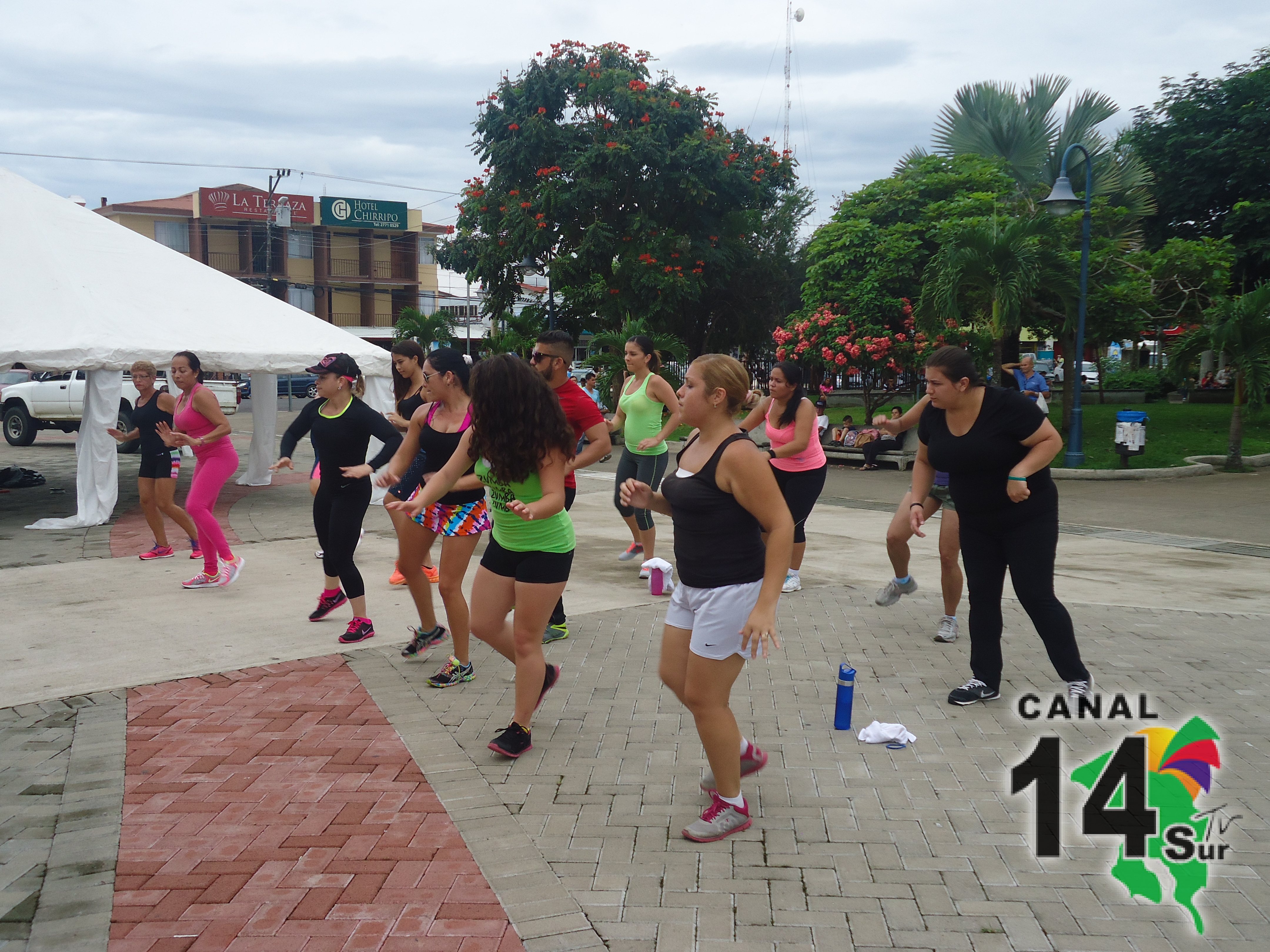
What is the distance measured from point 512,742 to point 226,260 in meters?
58.6

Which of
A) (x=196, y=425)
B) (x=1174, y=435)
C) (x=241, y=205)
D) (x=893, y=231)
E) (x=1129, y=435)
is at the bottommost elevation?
(x=1174, y=435)

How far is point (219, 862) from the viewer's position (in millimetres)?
Result: 3477

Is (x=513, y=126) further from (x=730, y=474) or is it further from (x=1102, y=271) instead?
(x=730, y=474)

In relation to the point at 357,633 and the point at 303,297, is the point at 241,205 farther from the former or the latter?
the point at 357,633

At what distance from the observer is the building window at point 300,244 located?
2274 inches

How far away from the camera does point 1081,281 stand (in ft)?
54.4

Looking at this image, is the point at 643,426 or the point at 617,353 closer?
the point at 643,426

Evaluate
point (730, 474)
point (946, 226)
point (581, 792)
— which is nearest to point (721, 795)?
point (581, 792)

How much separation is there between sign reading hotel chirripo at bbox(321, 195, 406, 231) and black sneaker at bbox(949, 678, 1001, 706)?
58690 millimetres

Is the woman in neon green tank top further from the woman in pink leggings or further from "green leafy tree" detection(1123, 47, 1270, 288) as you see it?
"green leafy tree" detection(1123, 47, 1270, 288)

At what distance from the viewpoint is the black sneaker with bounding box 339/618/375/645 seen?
6234mm

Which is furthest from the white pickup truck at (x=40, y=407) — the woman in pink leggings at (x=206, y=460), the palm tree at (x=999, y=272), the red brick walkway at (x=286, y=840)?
the red brick walkway at (x=286, y=840)

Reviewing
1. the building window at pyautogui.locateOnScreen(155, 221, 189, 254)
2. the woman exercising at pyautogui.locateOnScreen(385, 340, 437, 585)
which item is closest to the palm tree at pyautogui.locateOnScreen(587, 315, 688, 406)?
the woman exercising at pyautogui.locateOnScreen(385, 340, 437, 585)

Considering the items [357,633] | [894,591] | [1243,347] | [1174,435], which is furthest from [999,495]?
[1174,435]
